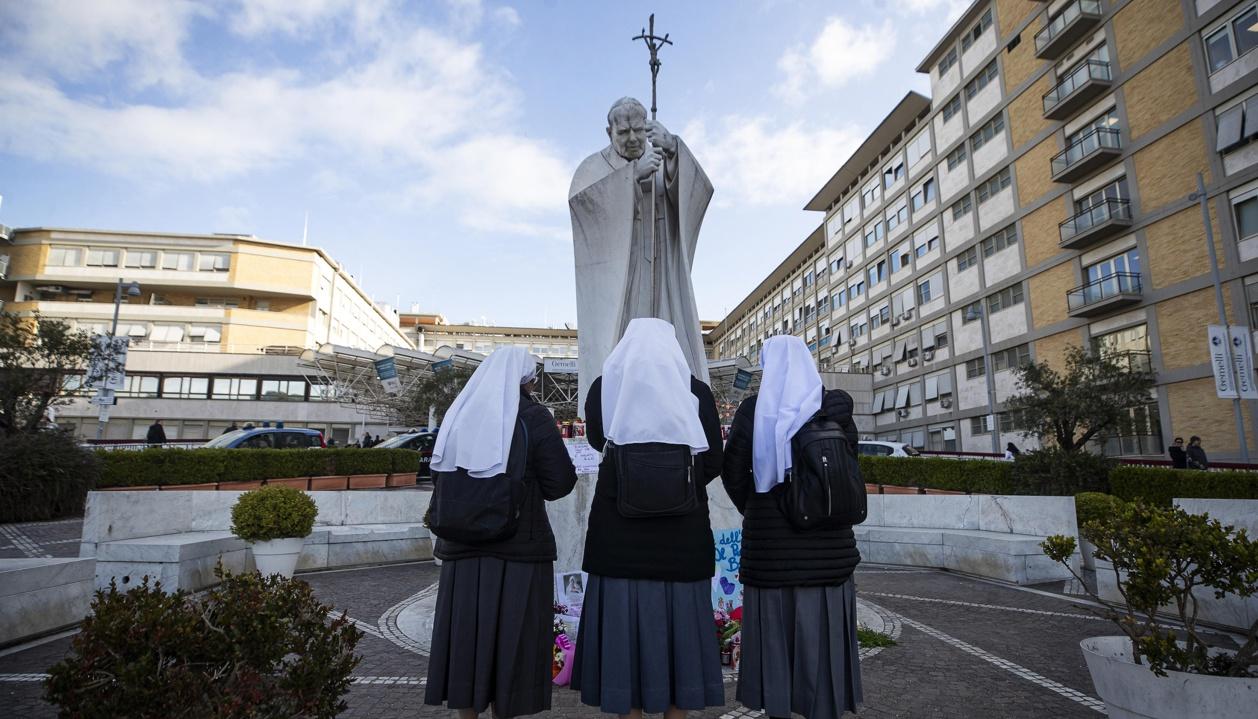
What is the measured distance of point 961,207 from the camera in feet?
119

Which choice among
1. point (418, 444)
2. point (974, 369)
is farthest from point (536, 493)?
point (974, 369)

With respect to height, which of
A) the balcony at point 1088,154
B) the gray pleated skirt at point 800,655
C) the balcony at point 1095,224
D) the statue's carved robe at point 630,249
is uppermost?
the balcony at point 1088,154

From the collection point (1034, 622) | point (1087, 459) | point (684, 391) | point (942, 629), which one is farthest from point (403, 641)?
point (1087, 459)

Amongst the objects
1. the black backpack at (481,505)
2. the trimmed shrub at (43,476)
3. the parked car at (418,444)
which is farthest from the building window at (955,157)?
the black backpack at (481,505)

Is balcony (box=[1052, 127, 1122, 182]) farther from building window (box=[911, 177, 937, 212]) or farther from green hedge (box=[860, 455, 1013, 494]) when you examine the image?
green hedge (box=[860, 455, 1013, 494])

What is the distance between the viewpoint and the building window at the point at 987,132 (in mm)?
32959

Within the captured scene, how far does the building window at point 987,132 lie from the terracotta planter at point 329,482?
31.5 m

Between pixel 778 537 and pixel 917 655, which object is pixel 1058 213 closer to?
pixel 917 655

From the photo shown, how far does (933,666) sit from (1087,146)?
28.9 meters

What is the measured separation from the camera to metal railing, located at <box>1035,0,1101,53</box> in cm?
2708

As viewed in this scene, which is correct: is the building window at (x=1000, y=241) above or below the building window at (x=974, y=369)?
above

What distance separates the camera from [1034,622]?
625 centimetres

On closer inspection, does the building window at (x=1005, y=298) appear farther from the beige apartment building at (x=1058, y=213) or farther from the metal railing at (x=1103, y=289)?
the metal railing at (x=1103, y=289)

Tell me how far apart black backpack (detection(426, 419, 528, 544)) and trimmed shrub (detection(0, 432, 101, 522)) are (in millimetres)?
13613
